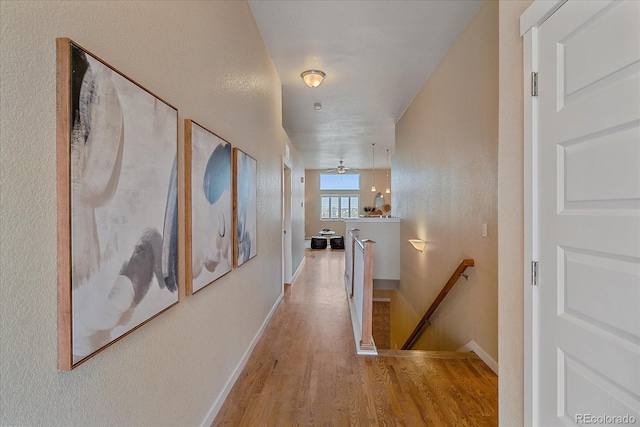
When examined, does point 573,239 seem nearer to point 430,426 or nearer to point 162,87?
point 430,426

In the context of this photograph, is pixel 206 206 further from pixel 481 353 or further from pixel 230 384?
pixel 481 353

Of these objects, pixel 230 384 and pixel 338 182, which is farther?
pixel 338 182

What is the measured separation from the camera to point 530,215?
132 centimetres

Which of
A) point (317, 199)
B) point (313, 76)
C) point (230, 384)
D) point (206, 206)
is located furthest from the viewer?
point (317, 199)

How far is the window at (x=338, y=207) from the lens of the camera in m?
13.8

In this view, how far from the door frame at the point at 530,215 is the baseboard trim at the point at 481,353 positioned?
1.33m

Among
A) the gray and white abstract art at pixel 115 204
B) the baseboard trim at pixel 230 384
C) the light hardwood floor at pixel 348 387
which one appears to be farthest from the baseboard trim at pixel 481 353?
the gray and white abstract art at pixel 115 204

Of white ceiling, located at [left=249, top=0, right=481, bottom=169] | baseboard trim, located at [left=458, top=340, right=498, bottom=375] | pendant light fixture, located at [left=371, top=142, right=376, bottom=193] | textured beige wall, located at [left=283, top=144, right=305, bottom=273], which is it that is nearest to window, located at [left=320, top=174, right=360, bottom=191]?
pendant light fixture, located at [left=371, top=142, right=376, bottom=193]

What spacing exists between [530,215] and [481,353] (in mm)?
1968

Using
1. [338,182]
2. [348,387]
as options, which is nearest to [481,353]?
[348,387]

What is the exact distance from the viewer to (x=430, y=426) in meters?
1.95

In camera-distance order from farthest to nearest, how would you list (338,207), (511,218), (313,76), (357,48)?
1. (338,207)
2. (313,76)
3. (357,48)
4. (511,218)

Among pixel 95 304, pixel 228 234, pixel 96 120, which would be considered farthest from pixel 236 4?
pixel 95 304

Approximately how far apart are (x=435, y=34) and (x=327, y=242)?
30.7 feet
